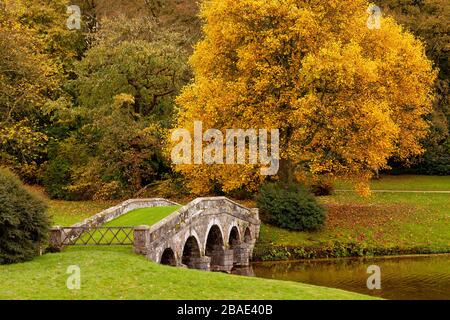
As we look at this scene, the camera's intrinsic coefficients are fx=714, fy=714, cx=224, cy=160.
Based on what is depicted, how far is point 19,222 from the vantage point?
78.4ft

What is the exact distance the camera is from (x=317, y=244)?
3872cm

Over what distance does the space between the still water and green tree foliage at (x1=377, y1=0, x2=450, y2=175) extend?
25.6m

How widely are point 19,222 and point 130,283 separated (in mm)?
5056

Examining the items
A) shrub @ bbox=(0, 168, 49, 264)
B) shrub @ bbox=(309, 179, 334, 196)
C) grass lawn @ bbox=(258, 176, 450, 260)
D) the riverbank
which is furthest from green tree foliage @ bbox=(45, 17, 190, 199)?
shrub @ bbox=(0, 168, 49, 264)

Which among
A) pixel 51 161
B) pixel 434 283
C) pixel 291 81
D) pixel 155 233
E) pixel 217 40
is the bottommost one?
pixel 434 283

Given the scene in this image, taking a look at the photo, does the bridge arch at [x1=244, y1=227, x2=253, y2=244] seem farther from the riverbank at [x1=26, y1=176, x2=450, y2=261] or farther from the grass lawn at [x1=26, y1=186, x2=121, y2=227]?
the grass lawn at [x1=26, y1=186, x2=121, y2=227]

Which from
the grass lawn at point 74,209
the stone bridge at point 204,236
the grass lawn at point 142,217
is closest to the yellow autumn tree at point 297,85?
the stone bridge at point 204,236

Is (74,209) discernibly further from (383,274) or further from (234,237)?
(383,274)

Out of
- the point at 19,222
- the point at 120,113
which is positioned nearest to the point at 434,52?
the point at 120,113

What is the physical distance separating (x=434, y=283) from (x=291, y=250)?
1001cm

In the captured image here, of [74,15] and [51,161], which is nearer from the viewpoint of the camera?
[51,161]

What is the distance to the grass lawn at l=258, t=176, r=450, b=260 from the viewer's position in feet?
128
